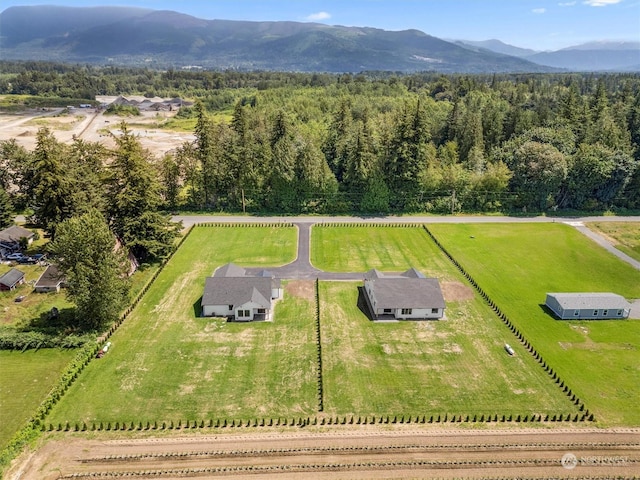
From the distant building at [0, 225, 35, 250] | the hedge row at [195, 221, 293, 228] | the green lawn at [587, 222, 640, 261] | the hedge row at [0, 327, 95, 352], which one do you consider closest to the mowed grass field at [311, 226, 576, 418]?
the hedge row at [195, 221, 293, 228]

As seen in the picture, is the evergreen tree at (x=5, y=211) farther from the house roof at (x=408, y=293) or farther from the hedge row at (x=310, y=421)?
the house roof at (x=408, y=293)

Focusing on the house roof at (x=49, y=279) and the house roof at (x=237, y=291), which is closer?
the house roof at (x=237, y=291)

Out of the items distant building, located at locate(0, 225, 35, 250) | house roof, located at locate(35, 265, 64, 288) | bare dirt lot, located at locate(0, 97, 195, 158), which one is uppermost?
bare dirt lot, located at locate(0, 97, 195, 158)

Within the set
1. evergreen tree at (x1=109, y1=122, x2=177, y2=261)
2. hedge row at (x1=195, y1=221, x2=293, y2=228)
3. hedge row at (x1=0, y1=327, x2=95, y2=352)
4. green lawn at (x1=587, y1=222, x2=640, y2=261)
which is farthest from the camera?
hedge row at (x1=195, y1=221, x2=293, y2=228)

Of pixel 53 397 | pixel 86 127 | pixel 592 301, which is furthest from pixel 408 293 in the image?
pixel 86 127

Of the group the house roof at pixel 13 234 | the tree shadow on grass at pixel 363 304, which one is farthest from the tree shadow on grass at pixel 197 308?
the house roof at pixel 13 234

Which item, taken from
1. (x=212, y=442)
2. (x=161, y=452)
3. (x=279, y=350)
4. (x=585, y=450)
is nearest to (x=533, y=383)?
(x=585, y=450)

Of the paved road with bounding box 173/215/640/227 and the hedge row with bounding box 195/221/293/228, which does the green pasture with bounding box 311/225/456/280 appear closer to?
the paved road with bounding box 173/215/640/227

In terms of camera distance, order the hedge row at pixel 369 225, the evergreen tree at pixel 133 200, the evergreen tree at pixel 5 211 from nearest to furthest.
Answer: the evergreen tree at pixel 133 200 < the evergreen tree at pixel 5 211 < the hedge row at pixel 369 225

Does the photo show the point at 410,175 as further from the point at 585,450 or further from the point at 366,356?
the point at 585,450
